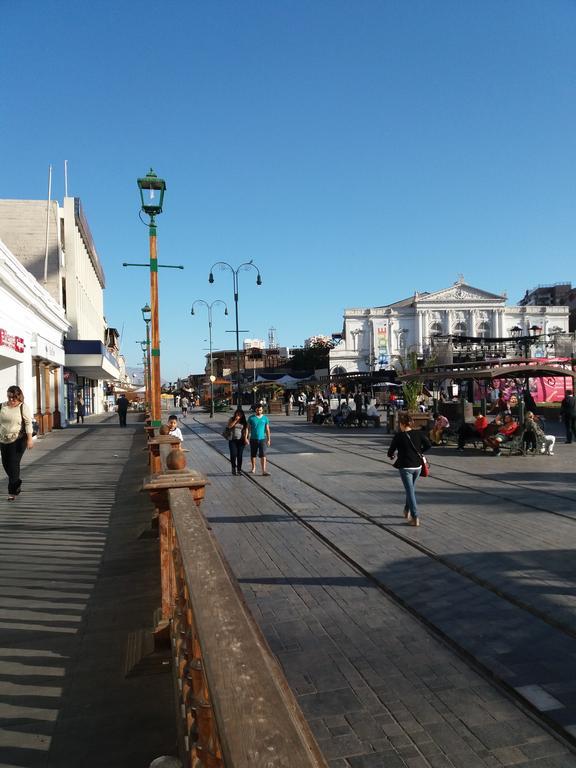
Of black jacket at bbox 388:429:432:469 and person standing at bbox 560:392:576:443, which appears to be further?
person standing at bbox 560:392:576:443

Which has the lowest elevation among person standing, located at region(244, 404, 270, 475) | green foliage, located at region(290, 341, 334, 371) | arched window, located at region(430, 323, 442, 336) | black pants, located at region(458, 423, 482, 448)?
black pants, located at region(458, 423, 482, 448)

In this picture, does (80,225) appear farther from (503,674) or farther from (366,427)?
(503,674)

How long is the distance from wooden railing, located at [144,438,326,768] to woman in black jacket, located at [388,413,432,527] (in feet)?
19.1

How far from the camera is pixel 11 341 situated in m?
17.8

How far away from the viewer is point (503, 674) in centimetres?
380

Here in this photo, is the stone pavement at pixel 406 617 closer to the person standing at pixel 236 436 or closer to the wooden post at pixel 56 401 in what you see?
the person standing at pixel 236 436

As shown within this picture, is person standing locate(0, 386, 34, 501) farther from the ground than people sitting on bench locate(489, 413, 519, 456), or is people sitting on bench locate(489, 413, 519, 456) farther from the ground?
person standing locate(0, 386, 34, 501)

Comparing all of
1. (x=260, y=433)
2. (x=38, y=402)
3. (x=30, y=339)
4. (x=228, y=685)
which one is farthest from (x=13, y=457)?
(x=38, y=402)

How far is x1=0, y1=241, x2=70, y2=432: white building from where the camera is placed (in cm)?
1816

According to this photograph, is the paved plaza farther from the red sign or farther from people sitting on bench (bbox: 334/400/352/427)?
people sitting on bench (bbox: 334/400/352/427)

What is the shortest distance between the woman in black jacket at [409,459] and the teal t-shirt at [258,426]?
204 inches

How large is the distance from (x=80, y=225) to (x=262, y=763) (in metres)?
43.6

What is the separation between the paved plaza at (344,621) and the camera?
126 inches

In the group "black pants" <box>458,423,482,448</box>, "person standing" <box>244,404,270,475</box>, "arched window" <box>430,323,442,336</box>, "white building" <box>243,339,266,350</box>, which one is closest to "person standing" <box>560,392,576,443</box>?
"black pants" <box>458,423,482,448</box>
